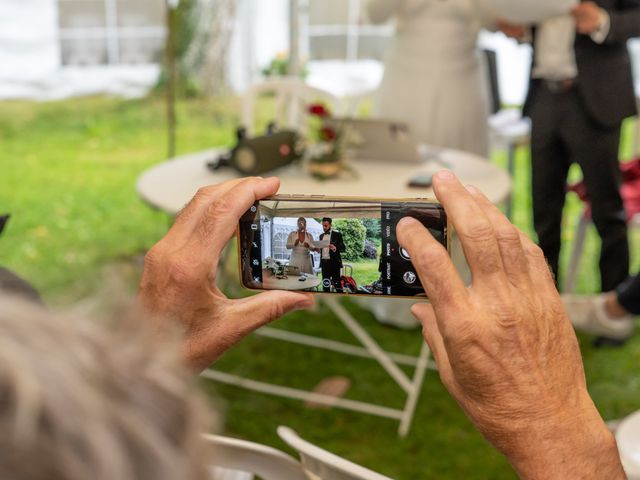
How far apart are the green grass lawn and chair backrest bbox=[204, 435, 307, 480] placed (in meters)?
0.28

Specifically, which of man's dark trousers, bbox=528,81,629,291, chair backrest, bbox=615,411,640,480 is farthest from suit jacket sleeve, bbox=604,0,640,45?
chair backrest, bbox=615,411,640,480

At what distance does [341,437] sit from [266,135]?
93 centimetres

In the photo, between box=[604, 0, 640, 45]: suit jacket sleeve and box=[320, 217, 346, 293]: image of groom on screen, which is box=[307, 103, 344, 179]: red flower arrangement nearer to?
box=[604, 0, 640, 45]: suit jacket sleeve

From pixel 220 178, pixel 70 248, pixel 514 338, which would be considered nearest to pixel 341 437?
pixel 220 178

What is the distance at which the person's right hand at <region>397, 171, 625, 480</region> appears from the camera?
0.81 m

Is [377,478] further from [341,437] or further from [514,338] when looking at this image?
[341,437]

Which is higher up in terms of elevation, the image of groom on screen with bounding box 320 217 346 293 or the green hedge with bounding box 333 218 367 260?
the green hedge with bounding box 333 218 367 260

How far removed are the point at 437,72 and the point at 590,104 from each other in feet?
1.89

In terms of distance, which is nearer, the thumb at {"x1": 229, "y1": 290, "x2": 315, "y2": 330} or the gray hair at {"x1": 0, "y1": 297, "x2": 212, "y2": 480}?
the gray hair at {"x1": 0, "y1": 297, "x2": 212, "y2": 480}

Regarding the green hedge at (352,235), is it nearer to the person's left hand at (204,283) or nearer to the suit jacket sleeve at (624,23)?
the person's left hand at (204,283)

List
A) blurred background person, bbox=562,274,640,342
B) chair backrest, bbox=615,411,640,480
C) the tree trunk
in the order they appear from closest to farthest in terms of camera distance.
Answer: chair backrest, bbox=615,411,640,480 < blurred background person, bbox=562,274,640,342 < the tree trunk

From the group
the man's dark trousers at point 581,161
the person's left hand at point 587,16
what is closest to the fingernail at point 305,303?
the person's left hand at point 587,16

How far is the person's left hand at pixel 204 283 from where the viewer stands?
3.12 feet

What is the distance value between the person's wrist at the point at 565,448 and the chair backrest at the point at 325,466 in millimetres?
203
